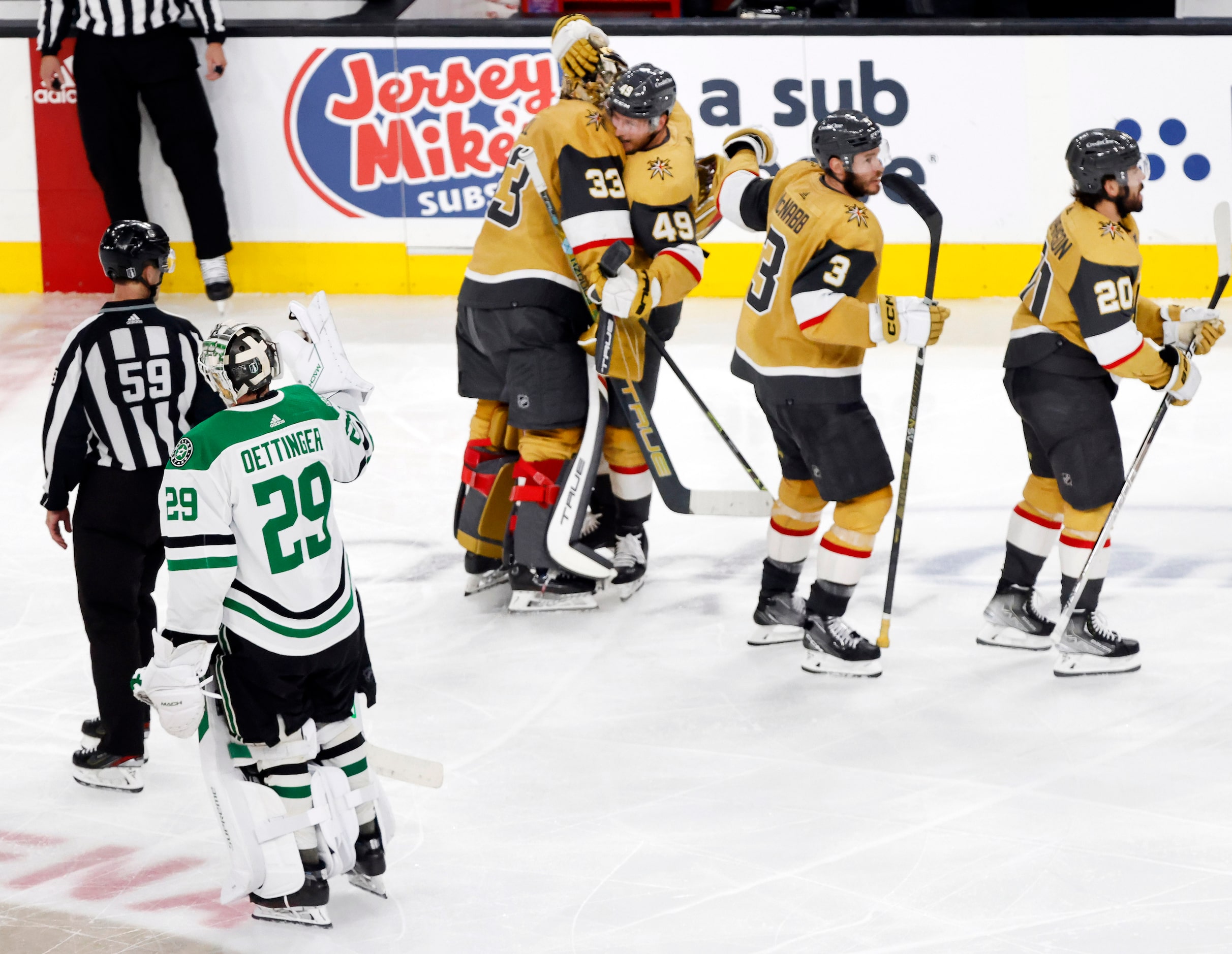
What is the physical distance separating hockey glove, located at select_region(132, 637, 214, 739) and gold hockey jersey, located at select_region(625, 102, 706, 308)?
180 centimetres

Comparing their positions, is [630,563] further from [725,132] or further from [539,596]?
[725,132]

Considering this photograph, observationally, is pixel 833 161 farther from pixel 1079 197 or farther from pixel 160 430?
pixel 160 430

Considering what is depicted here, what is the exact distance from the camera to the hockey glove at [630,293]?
3984 millimetres

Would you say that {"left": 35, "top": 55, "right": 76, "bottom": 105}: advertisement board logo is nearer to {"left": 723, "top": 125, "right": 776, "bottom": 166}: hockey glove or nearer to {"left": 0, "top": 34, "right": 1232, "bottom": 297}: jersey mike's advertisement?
{"left": 0, "top": 34, "right": 1232, "bottom": 297}: jersey mike's advertisement

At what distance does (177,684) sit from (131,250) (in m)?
1.01

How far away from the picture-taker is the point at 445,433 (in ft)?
18.8

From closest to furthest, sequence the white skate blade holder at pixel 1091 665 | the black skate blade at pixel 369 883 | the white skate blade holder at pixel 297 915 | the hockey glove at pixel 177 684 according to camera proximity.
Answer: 1. the hockey glove at pixel 177 684
2. the white skate blade holder at pixel 297 915
3. the black skate blade at pixel 369 883
4. the white skate blade holder at pixel 1091 665

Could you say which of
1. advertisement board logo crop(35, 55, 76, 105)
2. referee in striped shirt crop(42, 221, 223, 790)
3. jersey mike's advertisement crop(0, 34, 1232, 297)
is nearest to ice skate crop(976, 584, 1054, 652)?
referee in striped shirt crop(42, 221, 223, 790)

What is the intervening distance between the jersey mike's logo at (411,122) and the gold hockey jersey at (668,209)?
10.0ft

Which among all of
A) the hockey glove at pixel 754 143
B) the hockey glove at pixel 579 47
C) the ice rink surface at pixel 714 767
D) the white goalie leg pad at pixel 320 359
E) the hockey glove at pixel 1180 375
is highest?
the hockey glove at pixel 579 47

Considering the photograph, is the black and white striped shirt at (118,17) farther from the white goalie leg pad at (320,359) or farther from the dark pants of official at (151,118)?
the white goalie leg pad at (320,359)

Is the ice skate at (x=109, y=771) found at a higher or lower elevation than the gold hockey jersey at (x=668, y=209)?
lower

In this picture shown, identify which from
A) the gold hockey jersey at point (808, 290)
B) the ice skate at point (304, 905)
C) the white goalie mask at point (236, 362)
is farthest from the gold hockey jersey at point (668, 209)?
the ice skate at point (304, 905)

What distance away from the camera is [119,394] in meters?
3.21
